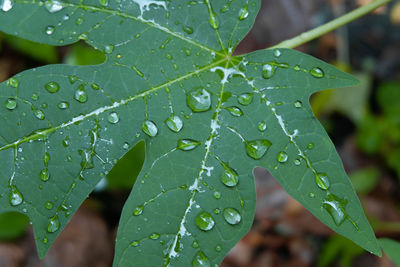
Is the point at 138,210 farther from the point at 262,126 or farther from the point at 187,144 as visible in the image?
the point at 262,126

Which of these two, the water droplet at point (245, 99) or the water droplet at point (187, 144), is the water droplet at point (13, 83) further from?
the water droplet at point (245, 99)

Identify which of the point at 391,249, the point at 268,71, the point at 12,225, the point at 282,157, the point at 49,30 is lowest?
the point at 12,225

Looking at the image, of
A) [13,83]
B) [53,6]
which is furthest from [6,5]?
[13,83]

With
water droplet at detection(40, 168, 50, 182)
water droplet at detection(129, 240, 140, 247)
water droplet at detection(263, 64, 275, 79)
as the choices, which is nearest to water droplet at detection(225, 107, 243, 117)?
water droplet at detection(263, 64, 275, 79)

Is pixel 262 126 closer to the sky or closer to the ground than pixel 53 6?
closer to the ground

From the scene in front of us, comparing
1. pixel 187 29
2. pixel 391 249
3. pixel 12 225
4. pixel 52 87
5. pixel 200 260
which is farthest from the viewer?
pixel 12 225

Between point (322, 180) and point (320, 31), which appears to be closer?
point (322, 180)

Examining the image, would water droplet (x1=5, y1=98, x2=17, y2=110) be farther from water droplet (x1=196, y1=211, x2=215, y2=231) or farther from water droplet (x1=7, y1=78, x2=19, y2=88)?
water droplet (x1=196, y1=211, x2=215, y2=231)

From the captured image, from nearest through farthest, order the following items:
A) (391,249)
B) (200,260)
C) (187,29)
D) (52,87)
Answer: (200,260), (52,87), (187,29), (391,249)
